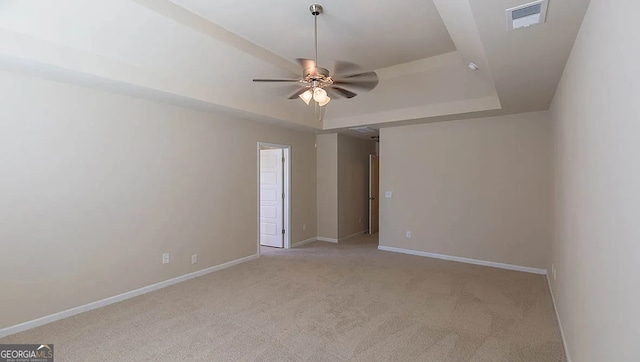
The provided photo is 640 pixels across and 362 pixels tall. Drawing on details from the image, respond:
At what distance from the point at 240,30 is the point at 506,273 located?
475 centimetres

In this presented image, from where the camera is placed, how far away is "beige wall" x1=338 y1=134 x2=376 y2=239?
6.79 m

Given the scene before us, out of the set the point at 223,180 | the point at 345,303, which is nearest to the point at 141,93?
the point at 223,180

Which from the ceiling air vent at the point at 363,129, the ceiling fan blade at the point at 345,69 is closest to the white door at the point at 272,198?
the ceiling air vent at the point at 363,129

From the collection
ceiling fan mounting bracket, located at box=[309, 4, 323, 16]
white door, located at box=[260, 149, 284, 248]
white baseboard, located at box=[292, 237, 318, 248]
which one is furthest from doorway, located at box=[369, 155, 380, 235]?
ceiling fan mounting bracket, located at box=[309, 4, 323, 16]

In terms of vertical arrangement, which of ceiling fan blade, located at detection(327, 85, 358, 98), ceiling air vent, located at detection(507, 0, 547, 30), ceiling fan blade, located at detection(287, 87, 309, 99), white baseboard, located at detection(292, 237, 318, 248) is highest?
ceiling air vent, located at detection(507, 0, 547, 30)

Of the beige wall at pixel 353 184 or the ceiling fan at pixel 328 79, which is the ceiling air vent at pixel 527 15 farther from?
the beige wall at pixel 353 184

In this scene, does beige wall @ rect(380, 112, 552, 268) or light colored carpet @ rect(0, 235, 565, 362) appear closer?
light colored carpet @ rect(0, 235, 565, 362)

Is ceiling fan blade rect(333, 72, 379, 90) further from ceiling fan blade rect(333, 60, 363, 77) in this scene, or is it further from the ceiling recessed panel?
the ceiling recessed panel

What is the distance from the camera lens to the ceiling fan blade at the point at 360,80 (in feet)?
8.41

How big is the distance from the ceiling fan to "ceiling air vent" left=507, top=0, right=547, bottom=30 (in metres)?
0.96

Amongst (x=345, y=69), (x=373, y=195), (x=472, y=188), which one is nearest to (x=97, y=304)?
(x=345, y=69)

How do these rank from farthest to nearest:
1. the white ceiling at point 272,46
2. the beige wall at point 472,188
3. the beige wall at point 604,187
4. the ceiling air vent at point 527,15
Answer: the beige wall at point 472,188 → the white ceiling at point 272,46 → the ceiling air vent at point 527,15 → the beige wall at point 604,187

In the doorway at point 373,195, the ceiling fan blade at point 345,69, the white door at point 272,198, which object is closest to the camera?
the ceiling fan blade at point 345,69

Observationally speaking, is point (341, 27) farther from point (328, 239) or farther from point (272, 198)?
point (328, 239)
